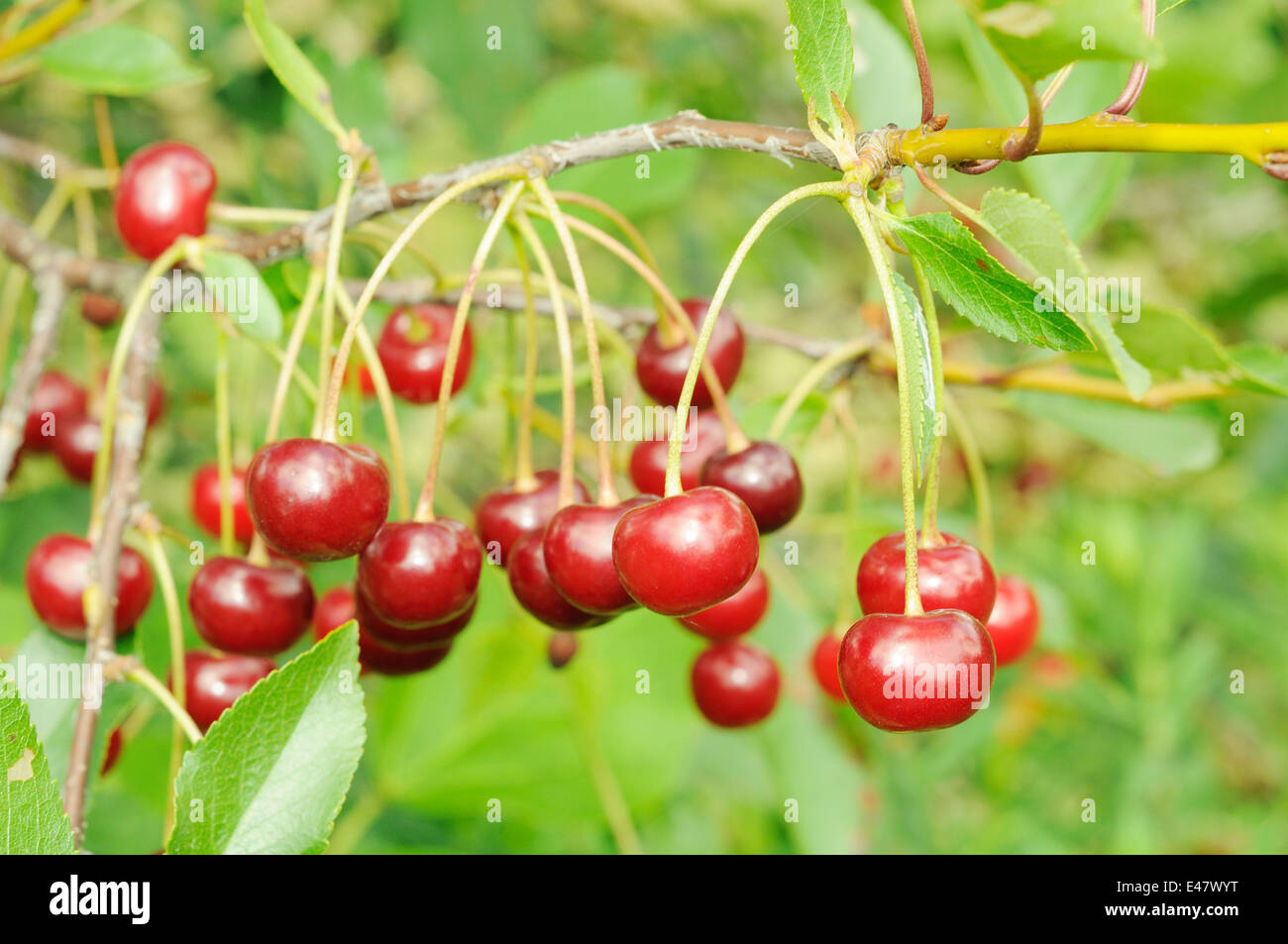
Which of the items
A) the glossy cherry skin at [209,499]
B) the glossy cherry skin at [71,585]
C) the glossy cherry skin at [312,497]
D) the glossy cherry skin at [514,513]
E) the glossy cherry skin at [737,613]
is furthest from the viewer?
the glossy cherry skin at [209,499]

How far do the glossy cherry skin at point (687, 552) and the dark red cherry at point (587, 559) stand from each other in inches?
3.1

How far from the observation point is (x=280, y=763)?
2.86ft

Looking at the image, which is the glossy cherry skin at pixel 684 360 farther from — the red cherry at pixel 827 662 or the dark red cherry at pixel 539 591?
the red cherry at pixel 827 662

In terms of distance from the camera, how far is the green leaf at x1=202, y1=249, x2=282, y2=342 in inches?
44.5

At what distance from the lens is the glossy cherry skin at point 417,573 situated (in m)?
0.94

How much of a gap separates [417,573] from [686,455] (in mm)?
365

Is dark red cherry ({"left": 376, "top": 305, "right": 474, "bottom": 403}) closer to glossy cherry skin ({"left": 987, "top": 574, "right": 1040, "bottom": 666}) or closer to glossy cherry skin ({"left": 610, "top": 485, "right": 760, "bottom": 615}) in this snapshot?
glossy cherry skin ({"left": 610, "top": 485, "right": 760, "bottom": 615})

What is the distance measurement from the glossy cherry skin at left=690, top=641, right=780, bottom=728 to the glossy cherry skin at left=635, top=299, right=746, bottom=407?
14.9 inches

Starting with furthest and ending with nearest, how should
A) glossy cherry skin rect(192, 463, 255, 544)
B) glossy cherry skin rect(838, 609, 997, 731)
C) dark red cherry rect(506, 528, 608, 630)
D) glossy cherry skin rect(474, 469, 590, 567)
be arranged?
1. glossy cherry skin rect(192, 463, 255, 544)
2. glossy cherry skin rect(474, 469, 590, 567)
3. dark red cherry rect(506, 528, 608, 630)
4. glossy cherry skin rect(838, 609, 997, 731)

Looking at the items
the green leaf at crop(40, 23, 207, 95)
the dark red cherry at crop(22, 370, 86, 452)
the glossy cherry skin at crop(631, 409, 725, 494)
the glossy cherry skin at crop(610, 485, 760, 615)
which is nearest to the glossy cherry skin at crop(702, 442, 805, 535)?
the glossy cherry skin at crop(631, 409, 725, 494)

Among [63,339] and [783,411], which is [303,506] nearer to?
[783,411]

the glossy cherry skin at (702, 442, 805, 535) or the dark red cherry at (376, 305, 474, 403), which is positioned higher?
the dark red cherry at (376, 305, 474, 403)

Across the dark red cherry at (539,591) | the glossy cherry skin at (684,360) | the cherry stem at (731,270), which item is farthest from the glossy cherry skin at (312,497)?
the glossy cherry skin at (684,360)

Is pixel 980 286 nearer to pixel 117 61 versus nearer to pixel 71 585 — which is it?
pixel 71 585
